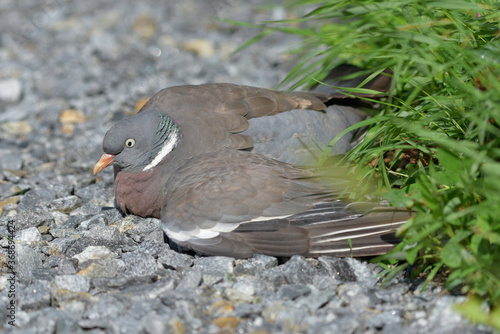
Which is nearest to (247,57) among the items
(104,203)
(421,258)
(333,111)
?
(333,111)

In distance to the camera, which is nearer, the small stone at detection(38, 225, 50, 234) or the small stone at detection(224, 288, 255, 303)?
the small stone at detection(224, 288, 255, 303)

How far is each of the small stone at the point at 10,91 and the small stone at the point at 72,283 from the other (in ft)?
12.2

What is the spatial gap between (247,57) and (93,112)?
1931 millimetres

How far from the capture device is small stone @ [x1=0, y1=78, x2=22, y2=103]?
250 inches

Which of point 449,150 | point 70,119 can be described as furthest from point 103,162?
point 449,150

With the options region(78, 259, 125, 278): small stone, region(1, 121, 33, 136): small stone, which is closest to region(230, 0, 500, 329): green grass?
region(78, 259, 125, 278): small stone

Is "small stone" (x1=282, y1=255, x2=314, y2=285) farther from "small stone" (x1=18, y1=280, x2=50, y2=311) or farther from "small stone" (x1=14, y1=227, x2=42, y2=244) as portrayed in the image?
"small stone" (x1=14, y1=227, x2=42, y2=244)

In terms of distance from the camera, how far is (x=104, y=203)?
176 inches

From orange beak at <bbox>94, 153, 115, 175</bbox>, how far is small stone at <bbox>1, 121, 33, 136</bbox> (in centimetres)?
174

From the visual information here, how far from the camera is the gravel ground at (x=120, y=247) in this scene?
289 centimetres

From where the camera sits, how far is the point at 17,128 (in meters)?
5.71

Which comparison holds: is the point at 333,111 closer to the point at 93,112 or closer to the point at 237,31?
the point at 93,112

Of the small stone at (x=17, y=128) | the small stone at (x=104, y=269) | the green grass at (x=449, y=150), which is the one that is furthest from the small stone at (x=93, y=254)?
the small stone at (x=17, y=128)

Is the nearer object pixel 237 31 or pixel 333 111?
pixel 333 111
